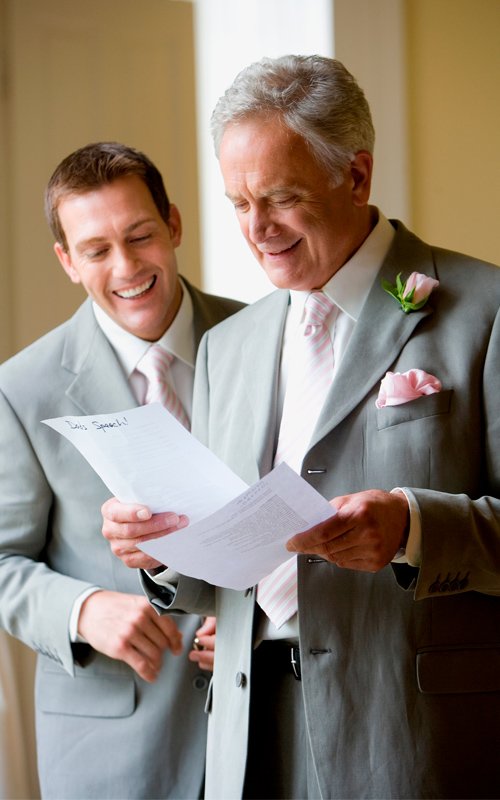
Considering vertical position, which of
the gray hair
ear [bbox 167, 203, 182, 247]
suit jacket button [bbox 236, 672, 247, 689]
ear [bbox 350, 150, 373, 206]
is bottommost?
suit jacket button [bbox 236, 672, 247, 689]

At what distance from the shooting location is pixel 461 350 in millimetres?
1637

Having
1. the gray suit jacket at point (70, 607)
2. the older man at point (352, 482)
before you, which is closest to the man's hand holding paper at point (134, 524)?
the older man at point (352, 482)

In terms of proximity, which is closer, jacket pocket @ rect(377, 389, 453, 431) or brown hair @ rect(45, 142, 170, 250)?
jacket pocket @ rect(377, 389, 453, 431)

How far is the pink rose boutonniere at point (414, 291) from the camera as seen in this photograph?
5.56 ft

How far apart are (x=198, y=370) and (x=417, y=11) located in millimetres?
1818

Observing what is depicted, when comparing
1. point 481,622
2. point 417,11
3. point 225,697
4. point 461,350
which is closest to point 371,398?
point 461,350

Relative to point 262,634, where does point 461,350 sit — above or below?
above

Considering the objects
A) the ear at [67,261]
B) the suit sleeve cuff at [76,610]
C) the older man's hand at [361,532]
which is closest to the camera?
the older man's hand at [361,532]

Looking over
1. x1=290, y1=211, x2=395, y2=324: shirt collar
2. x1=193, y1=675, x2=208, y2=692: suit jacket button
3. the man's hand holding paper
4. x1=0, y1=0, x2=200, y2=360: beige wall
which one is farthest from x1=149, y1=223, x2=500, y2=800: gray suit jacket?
x1=0, y1=0, x2=200, y2=360: beige wall

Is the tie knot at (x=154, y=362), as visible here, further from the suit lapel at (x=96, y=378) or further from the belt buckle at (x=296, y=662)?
the belt buckle at (x=296, y=662)

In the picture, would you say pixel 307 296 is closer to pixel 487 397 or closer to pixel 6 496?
pixel 487 397

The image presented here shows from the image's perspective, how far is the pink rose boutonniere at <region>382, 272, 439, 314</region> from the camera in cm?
169

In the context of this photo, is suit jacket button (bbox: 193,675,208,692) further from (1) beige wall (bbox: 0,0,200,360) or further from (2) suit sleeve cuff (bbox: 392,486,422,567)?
(1) beige wall (bbox: 0,0,200,360)

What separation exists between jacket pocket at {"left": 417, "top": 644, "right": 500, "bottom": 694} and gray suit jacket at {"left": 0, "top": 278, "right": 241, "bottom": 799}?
0.76 meters
